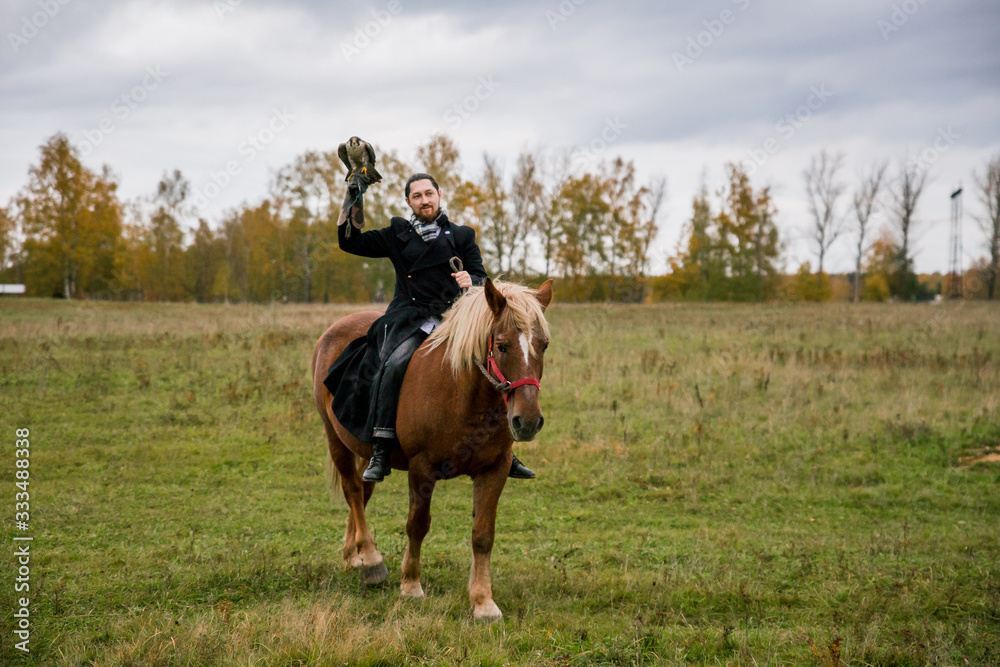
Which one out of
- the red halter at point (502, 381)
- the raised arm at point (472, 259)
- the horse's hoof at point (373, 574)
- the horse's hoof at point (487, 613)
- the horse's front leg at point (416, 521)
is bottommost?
the horse's hoof at point (373, 574)

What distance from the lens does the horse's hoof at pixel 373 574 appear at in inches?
195

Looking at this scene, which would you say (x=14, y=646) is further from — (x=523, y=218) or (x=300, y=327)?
(x=523, y=218)

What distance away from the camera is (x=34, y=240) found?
128 feet

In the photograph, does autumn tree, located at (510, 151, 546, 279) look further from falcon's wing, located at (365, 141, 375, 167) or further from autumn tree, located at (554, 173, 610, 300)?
falcon's wing, located at (365, 141, 375, 167)

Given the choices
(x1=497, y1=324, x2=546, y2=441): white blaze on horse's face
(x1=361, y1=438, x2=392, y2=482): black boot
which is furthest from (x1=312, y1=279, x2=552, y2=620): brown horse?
(x1=361, y1=438, x2=392, y2=482): black boot

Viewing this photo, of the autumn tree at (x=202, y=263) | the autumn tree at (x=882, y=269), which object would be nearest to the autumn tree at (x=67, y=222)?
the autumn tree at (x=202, y=263)

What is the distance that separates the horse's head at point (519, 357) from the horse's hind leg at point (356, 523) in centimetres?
213

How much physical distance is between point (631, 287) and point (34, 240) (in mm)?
38946

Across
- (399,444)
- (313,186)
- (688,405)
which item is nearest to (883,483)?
(688,405)

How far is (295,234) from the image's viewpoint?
44.3 meters

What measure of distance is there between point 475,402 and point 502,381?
47cm

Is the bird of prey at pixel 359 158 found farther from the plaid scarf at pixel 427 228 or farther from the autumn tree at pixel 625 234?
the autumn tree at pixel 625 234

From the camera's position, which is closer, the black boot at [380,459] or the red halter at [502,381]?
the red halter at [502,381]

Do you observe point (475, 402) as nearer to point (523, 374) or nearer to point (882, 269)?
point (523, 374)
